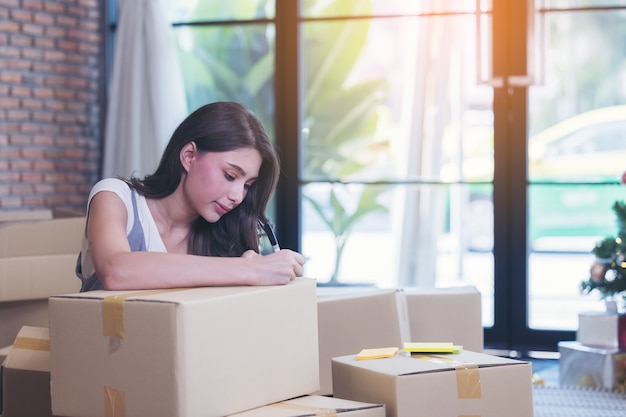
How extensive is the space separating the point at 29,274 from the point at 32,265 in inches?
1.2

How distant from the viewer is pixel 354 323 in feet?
7.99

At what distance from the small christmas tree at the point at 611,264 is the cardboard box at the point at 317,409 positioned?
2264mm

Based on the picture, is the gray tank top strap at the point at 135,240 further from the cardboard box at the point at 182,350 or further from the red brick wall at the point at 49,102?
the red brick wall at the point at 49,102

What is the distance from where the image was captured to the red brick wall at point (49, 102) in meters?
4.37

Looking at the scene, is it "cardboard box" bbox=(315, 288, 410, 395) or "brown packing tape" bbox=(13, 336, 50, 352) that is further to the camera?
"cardboard box" bbox=(315, 288, 410, 395)

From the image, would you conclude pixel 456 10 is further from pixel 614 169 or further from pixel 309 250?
pixel 309 250

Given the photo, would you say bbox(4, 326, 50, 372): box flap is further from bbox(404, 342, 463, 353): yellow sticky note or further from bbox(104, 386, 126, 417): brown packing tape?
bbox(404, 342, 463, 353): yellow sticky note

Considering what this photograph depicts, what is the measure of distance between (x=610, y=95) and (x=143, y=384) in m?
3.25

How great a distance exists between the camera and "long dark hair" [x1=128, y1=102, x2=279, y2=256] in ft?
7.05

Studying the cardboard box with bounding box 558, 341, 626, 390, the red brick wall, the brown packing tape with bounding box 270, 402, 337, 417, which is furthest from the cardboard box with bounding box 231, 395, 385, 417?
the red brick wall

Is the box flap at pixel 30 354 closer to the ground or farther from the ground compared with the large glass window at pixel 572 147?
closer to the ground

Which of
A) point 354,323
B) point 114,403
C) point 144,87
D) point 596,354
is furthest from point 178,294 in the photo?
point 144,87

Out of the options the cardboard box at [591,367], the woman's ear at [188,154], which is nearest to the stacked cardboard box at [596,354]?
the cardboard box at [591,367]

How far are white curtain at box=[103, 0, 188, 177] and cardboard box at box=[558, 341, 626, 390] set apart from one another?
220 cm
